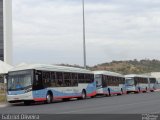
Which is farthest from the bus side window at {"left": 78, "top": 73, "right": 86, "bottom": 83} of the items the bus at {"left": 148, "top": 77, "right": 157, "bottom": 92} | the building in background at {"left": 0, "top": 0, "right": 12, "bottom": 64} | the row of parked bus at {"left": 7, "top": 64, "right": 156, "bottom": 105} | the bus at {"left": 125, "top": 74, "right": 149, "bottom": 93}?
the building in background at {"left": 0, "top": 0, "right": 12, "bottom": 64}

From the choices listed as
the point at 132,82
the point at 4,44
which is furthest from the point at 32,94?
the point at 4,44

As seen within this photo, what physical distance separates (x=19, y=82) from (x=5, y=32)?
179 feet

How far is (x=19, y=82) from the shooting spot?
35.6 meters

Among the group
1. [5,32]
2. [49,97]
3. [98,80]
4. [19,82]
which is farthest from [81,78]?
[5,32]

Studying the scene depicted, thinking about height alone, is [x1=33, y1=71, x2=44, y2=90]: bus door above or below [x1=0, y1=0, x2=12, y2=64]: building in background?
below

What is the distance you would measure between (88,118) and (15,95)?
53.2 feet

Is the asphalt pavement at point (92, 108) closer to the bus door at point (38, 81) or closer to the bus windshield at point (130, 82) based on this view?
the bus door at point (38, 81)

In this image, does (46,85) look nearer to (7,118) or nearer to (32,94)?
(32,94)

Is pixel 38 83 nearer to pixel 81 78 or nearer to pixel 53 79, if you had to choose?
pixel 53 79

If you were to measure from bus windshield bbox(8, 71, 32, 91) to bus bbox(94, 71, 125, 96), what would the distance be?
17.6 metres

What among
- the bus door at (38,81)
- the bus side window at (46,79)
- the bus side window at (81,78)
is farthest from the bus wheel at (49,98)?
the bus side window at (81,78)

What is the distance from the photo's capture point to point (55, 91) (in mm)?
38062

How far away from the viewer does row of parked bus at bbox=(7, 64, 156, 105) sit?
35.2 metres

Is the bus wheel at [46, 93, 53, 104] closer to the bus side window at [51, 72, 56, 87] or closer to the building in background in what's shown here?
the bus side window at [51, 72, 56, 87]
